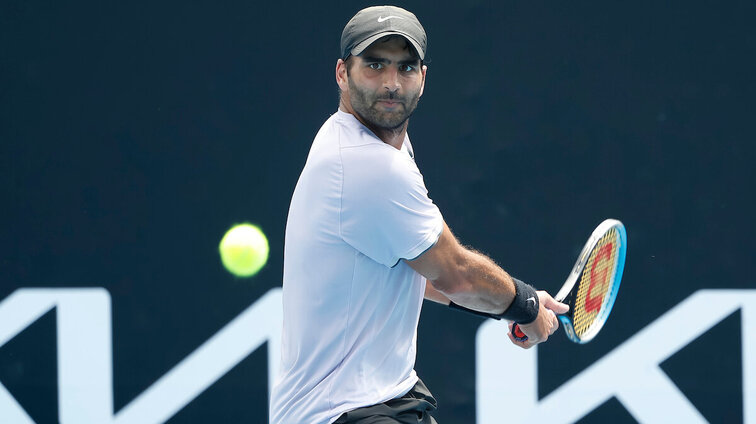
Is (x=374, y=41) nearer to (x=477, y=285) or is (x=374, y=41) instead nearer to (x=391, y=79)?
(x=391, y=79)

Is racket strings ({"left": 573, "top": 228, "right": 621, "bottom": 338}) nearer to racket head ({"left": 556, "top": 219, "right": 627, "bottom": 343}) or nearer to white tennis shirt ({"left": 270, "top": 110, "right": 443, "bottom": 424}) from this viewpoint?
racket head ({"left": 556, "top": 219, "right": 627, "bottom": 343})

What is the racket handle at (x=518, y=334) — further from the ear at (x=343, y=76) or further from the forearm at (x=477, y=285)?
the ear at (x=343, y=76)

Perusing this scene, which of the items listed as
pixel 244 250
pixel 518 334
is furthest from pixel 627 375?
pixel 244 250

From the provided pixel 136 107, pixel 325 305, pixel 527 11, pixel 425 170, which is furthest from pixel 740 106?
pixel 136 107

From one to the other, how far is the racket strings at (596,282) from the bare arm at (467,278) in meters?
0.43

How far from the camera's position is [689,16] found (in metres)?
3.33

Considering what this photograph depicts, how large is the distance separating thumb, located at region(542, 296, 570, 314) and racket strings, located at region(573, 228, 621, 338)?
0.40 feet

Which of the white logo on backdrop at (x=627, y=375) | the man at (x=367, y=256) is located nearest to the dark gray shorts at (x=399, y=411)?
the man at (x=367, y=256)

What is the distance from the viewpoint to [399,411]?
2.26 m

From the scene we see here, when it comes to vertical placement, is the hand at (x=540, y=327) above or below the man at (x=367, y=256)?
below

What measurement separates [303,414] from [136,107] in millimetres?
1757

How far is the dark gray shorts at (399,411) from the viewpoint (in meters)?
2.20

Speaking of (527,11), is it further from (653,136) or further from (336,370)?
(336,370)

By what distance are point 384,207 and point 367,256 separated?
0.14 metres
